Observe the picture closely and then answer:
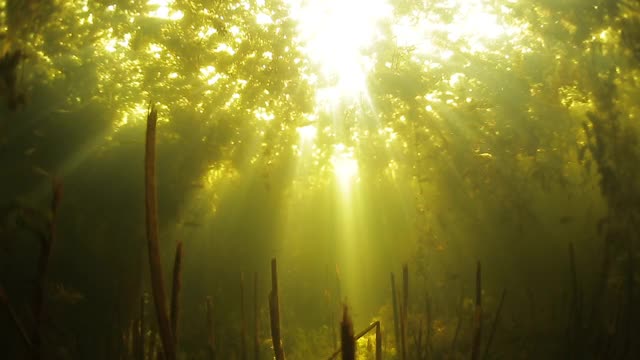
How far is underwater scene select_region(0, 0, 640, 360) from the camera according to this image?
3742mm

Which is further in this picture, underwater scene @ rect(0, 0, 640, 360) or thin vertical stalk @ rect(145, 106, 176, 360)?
underwater scene @ rect(0, 0, 640, 360)

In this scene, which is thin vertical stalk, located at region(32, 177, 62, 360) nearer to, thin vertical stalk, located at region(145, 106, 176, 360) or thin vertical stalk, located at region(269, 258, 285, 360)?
thin vertical stalk, located at region(145, 106, 176, 360)

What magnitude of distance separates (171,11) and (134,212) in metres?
3.71

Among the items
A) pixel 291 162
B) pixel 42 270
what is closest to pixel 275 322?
pixel 42 270

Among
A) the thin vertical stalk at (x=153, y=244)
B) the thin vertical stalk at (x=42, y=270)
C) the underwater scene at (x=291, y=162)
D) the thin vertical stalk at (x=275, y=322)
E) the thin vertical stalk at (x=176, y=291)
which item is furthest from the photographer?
the underwater scene at (x=291, y=162)

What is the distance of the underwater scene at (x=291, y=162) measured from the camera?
3742 millimetres

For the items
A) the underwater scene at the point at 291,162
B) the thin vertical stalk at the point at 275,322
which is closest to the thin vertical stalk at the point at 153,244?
the underwater scene at the point at 291,162

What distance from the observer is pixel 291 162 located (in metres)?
7.99

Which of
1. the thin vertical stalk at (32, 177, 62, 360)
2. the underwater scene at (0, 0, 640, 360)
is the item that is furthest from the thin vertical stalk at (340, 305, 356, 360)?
the thin vertical stalk at (32, 177, 62, 360)

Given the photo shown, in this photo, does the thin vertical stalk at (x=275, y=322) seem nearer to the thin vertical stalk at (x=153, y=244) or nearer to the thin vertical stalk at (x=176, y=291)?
the thin vertical stalk at (x=176, y=291)

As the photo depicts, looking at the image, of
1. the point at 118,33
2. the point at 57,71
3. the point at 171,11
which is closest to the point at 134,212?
the point at 57,71

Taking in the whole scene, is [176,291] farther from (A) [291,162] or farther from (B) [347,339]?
(A) [291,162]

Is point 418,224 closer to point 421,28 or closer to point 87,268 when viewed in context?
point 421,28

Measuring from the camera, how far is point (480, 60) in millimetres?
5230
